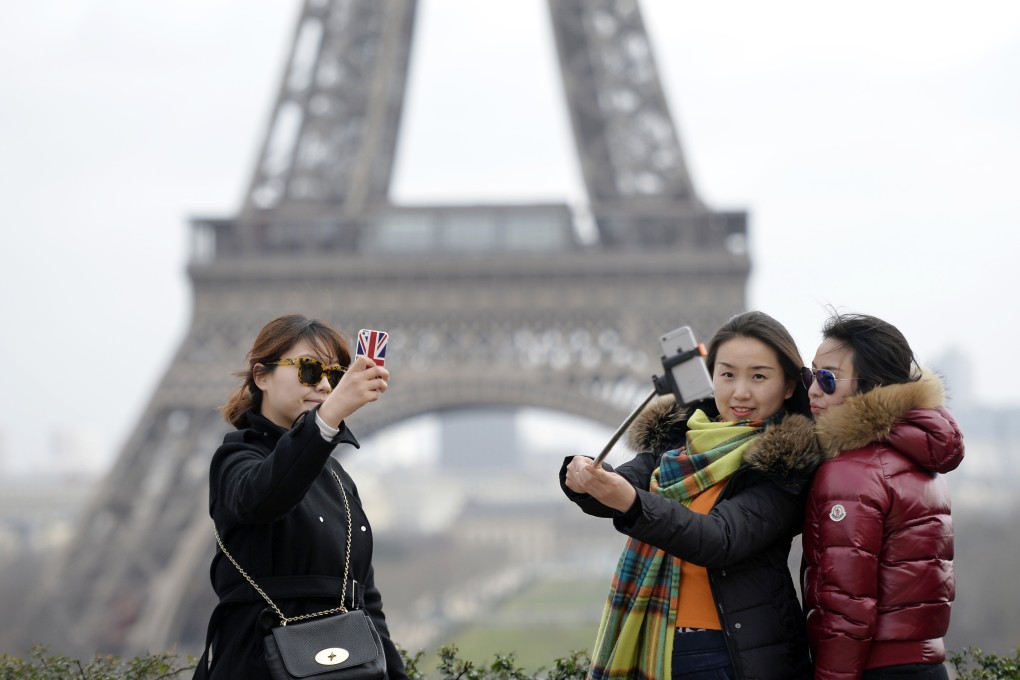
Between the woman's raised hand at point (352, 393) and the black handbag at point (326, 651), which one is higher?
the woman's raised hand at point (352, 393)

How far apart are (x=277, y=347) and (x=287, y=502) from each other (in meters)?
0.56

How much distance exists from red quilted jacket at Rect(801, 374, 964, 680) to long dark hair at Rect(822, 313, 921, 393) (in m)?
0.13

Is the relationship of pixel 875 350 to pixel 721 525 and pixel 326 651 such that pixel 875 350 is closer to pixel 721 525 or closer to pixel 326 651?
pixel 721 525

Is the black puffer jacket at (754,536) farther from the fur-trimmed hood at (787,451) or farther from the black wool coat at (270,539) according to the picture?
the black wool coat at (270,539)

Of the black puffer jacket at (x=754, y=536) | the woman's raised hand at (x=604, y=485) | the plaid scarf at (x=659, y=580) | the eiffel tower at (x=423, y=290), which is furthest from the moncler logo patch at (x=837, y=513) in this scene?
the eiffel tower at (x=423, y=290)

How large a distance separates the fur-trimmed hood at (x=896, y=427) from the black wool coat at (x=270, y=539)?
144cm

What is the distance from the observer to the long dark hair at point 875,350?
371 centimetres

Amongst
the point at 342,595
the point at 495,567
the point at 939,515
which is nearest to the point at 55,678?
the point at 342,595

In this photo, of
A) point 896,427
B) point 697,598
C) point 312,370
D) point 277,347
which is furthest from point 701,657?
point 277,347

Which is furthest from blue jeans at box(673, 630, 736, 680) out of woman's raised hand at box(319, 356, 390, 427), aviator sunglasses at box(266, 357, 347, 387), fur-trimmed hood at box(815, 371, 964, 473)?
aviator sunglasses at box(266, 357, 347, 387)

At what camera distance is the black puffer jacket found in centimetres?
318

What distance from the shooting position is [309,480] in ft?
10.4

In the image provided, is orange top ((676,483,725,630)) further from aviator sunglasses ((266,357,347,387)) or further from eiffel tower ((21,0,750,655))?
eiffel tower ((21,0,750,655))

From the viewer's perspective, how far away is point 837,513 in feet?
11.2
